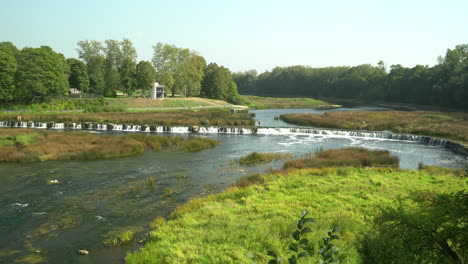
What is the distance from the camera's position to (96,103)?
84.1 meters

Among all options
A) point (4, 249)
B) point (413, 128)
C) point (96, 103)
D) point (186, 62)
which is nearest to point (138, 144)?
point (4, 249)

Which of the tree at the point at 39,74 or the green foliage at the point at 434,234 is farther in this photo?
the tree at the point at 39,74

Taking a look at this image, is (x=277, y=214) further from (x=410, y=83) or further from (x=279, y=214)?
(x=410, y=83)

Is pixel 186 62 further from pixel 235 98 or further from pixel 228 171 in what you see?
pixel 228 171

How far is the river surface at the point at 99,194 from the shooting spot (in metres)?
13.9

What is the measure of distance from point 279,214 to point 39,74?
245 ft

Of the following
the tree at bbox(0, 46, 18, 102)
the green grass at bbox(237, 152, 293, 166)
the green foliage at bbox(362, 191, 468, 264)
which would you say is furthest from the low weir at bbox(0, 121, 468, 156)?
the green foliage at bbox(362, 191, 468, 264)

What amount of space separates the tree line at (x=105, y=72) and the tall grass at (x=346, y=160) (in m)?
65.0

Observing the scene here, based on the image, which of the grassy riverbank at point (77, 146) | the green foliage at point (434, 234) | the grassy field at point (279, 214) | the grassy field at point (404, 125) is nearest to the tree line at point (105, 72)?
the grassy riverbank at point (77, 146)

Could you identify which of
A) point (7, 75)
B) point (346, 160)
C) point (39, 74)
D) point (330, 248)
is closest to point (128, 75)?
point (39, 74)

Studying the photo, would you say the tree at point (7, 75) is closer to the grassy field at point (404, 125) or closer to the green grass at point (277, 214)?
the grassy field at point (404, 125)

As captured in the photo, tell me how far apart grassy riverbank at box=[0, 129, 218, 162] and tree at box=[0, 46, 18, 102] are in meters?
35.2

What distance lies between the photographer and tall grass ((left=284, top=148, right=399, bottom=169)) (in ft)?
94.2

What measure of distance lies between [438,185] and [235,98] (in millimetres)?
109193
